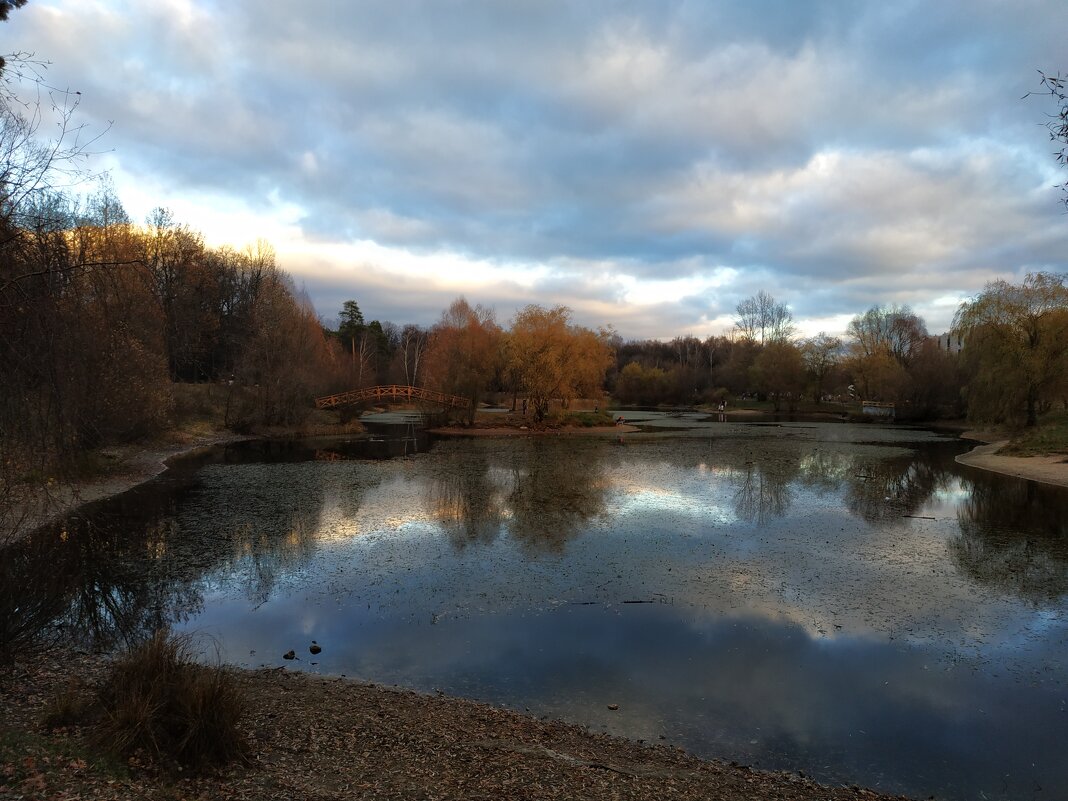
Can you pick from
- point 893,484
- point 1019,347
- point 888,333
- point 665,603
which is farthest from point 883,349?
point 665,603

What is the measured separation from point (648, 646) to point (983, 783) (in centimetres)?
357

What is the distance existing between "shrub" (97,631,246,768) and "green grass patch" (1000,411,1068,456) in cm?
3408

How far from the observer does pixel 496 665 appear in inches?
292

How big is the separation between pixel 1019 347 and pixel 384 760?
4038 centimetres

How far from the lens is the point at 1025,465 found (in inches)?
1006

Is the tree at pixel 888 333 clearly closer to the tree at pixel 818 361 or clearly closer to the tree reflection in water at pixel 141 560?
the tree at pixel 818 361

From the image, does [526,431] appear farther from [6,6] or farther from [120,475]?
[6,6]

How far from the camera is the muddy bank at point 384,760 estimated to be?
4.20 meters

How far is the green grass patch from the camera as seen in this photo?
28.1 m

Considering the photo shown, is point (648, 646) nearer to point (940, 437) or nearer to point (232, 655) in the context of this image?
point (232, 655)

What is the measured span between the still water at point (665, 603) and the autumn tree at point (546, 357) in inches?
956

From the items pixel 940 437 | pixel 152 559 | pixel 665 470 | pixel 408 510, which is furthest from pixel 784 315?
pixel 152 559

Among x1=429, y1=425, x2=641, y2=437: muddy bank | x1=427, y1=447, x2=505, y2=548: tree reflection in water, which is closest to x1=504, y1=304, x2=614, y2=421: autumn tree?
x1=429, y1=425, x2=641, y2=437: muddy bank

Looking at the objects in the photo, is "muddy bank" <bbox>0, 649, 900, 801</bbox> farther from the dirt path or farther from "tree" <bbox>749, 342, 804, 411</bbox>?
"tree" <bbox>749, 342, 804, 411</bbox>
